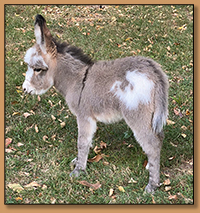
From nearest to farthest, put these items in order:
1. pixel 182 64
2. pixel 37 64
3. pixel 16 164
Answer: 1. pixel 37 64
2. pixel 16 164
3. pixel 182 64

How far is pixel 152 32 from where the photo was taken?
8.05m

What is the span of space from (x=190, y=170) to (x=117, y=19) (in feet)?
18.5

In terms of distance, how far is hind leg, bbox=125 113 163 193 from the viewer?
3.68 metres

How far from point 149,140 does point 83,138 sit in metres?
1.01

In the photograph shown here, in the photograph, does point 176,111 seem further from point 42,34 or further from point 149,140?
point 42,34

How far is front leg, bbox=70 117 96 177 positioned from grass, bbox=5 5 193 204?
0.16 m

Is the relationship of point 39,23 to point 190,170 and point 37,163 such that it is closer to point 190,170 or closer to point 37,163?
point 37,163

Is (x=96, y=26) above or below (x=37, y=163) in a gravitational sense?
above

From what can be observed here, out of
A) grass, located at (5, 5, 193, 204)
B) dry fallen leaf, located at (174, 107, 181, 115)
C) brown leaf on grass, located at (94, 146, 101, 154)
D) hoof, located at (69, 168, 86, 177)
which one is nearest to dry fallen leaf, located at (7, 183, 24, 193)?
grass, located at (5, 5, 193, 204)

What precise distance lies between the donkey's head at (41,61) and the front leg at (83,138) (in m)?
0.79

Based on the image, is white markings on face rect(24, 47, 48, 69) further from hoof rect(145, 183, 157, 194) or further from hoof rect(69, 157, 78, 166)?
hoof rect(145, 183, 157, 194)

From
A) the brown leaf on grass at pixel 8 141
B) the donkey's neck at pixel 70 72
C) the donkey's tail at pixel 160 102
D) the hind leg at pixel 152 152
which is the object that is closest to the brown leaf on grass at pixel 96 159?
the hind leg at pixel 152 152

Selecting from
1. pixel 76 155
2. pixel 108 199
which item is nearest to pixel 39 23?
pixel 76 155

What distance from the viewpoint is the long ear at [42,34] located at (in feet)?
12.9
